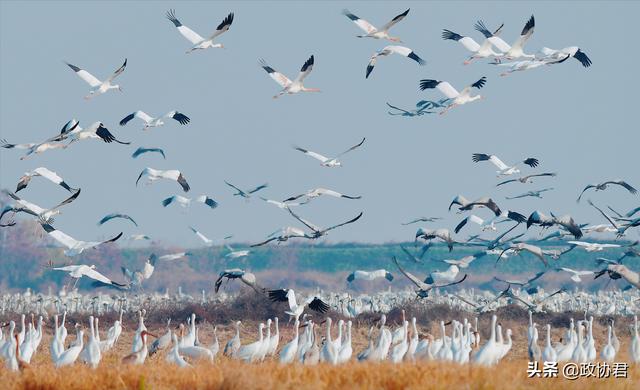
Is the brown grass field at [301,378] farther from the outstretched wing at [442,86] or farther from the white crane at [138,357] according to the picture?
the outstretched wing at [442,86]

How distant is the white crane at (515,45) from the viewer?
27.4 metres

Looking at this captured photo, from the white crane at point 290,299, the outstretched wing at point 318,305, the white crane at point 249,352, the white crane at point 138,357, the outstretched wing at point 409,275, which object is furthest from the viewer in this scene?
the outstretched wing at point 409,275

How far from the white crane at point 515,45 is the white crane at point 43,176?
8956 millimetres

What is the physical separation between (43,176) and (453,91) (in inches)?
342

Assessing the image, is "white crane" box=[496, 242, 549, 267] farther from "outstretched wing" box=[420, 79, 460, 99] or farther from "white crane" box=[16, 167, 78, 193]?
"white crane" box=[16, 167, 78, 193]

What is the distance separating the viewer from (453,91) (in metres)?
29.4

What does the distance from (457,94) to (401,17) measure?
3344 millimetres

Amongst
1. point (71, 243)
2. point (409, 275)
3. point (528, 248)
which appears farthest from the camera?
point (71, 243)

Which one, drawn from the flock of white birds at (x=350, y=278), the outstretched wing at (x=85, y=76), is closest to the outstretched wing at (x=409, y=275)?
the flock of white birds at (x=350, y=278)

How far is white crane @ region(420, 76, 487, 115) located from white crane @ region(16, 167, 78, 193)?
24.6ft

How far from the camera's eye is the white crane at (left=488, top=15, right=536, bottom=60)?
27.4 meters

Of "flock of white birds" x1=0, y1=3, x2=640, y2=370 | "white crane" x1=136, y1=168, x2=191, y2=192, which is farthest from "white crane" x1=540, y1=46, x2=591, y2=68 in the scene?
"white crane" x1=136, y1=168, x2=191, y2=192

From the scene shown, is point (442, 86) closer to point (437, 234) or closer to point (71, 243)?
point (437, 234)

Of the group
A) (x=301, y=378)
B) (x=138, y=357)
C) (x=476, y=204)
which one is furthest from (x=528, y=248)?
(x=301, y=378)
